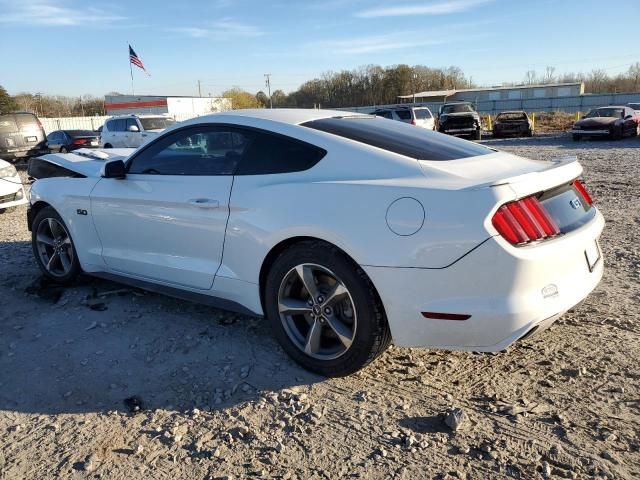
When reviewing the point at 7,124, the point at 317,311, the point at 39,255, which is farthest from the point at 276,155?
the point at 7,124

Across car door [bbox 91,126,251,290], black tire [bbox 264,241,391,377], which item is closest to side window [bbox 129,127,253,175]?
car door [bbox 91,126,251,290]

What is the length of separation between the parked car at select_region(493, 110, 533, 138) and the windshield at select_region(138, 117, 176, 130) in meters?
16.2

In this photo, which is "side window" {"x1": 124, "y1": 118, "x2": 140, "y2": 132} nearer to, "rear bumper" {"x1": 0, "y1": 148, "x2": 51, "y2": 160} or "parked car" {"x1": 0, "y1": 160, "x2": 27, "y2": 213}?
"rear bumper" {"x1": 0, "y1": 148, "x2": 51, "y2": 160}

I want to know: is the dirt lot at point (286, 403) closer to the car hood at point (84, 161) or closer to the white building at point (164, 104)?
the car hood at point (84, 161)

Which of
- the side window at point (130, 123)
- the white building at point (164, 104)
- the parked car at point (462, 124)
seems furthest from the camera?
the white building at point (164, 104)

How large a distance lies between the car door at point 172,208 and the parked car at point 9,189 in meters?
5.32

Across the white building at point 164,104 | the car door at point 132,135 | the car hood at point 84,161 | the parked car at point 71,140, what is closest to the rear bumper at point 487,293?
the car hood at point 84,161

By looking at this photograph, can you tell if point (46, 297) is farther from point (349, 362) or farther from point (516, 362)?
point (516, 362)

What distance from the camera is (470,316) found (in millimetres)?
2793

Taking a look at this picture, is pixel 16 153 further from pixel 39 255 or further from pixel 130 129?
pixel 39 255

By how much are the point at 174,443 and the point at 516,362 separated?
2.06 m

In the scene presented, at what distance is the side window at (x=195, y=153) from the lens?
372cm

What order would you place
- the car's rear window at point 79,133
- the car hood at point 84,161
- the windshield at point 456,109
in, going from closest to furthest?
the car hood at point 84,161
the car's rear window at point 79,133
the windshield at point 456,109

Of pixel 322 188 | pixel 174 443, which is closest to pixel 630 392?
pixel 322 188
